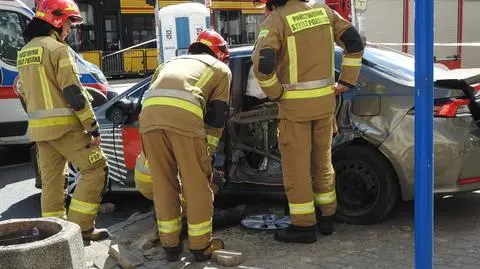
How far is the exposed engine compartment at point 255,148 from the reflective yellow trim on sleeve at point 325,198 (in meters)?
0.46

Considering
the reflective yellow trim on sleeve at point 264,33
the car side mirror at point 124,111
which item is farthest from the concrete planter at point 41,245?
the car side mirror at point 124,111

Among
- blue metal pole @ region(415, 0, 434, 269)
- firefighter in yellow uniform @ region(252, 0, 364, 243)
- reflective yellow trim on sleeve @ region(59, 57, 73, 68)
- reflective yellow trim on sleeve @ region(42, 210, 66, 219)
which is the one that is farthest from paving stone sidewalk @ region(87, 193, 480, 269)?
→ blue metal pole @ region(415, 0, 434, 269)

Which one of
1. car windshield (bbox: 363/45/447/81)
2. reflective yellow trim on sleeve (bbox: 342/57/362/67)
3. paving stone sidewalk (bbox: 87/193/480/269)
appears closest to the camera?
paving stone sidewalk (bbox: 87/193/480/269)

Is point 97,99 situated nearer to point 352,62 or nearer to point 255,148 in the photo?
point 255,148

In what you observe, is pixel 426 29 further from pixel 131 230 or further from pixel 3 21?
pixel 3 21

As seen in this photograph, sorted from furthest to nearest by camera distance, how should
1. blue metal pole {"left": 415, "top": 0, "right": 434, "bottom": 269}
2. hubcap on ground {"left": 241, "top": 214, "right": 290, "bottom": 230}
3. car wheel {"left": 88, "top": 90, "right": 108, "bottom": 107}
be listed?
car wheel {"left": 88, "top": 90, "right": 108, "bottom": 107}
hubcap on ground {"left": 241, "top": 214, "right": 290, "bottom": 230}
blue metal pole {"left": 415, "top": 0, "right": 434, "bottom": 269}

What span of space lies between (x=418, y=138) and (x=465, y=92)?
2.21 m

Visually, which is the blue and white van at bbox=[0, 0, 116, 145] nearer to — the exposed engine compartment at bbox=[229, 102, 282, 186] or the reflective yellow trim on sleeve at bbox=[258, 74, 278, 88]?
the exposed engine compartment at bbox=[229, 102, 282, 186]

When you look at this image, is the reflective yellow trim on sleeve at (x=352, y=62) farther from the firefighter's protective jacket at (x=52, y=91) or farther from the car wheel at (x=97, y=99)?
the car wheel at (x=97, y=99)

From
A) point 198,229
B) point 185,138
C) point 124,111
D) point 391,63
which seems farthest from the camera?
point 124,111

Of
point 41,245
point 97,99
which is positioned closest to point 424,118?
point 41,245

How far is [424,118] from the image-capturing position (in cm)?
236

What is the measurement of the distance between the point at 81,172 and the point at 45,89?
708mm

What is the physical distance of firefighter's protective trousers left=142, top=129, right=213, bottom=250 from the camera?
155 inches
